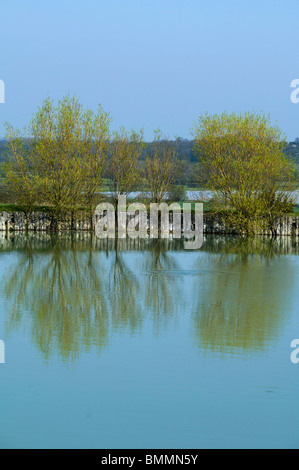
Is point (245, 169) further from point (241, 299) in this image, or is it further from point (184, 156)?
point (241, 299)

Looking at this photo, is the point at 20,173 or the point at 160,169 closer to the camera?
the point at 20,173

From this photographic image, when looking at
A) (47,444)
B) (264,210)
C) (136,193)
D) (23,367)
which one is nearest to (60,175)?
(136,193)

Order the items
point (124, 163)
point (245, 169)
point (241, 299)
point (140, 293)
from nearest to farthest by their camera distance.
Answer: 1. point (241, 299)
2. point (140, 293)
3. point (245, 169)
4. point (124, 163)

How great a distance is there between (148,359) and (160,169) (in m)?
18.1

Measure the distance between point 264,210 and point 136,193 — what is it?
5.82 meters

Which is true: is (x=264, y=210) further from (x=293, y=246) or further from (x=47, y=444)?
(x=47, y=444)

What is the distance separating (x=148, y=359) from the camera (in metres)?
6.73

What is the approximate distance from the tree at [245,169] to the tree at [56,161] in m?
3.77

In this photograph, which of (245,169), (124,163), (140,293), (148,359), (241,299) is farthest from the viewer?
(124,163)

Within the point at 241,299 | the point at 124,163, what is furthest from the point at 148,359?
the point at 124,163

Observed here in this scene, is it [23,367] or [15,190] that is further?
[15,190]

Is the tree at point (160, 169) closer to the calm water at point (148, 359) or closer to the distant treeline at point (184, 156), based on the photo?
the distant treeline at point (184, 156)

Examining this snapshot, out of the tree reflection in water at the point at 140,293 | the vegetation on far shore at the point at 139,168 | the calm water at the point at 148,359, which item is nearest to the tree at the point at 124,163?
the vegetation on far shore at the point at 139,168
